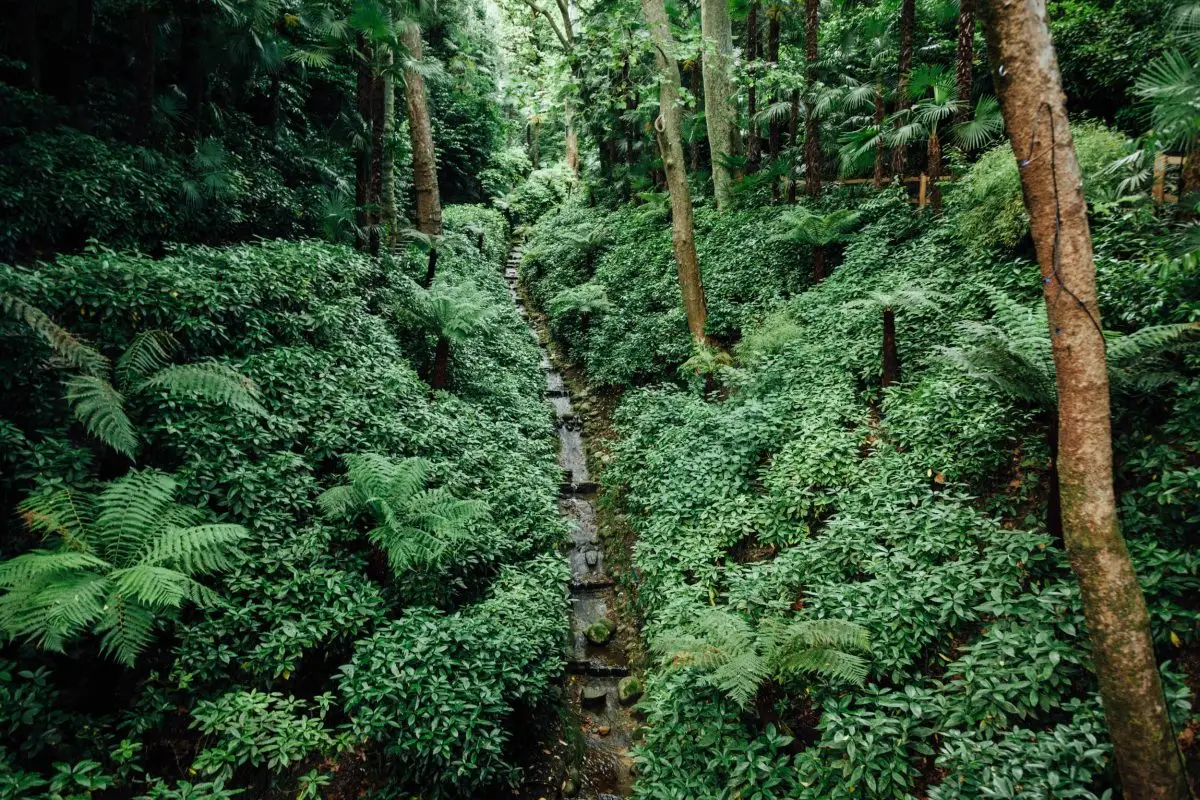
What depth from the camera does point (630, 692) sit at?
18.4 feet

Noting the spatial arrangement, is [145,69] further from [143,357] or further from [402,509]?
[402,509]

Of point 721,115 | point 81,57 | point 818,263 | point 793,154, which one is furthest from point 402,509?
point 721,115

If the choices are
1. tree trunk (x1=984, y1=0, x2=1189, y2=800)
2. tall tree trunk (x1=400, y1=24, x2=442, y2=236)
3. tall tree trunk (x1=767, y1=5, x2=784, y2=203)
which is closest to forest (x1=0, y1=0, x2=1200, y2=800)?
tree trunk (x1=984, y1=0, x2=1189, y2=800)

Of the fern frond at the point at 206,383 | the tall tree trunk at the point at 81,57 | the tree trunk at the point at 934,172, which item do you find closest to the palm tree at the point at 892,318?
the tree trunk at the point at 934,172

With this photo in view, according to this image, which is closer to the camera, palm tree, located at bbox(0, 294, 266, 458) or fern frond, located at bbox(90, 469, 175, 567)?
fern frond, located at bbox(90, 469, 175, 567)

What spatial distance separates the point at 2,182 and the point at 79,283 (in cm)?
280

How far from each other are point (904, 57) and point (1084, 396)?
10.0m

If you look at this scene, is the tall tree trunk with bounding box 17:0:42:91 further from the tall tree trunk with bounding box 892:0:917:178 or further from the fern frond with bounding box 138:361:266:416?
the tall tree trunk with bounding box 892:0:917:178

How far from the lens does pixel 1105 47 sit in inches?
402

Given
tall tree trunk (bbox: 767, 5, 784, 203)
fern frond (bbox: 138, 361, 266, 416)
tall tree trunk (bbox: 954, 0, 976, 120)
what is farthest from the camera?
tall tree trunk (bbox: 767, 5, 784, 203)

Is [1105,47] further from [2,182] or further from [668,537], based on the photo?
[2,182]

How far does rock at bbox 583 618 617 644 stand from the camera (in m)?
6.30

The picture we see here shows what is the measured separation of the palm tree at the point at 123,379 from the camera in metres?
4.06

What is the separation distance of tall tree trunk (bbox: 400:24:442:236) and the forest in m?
2.39
